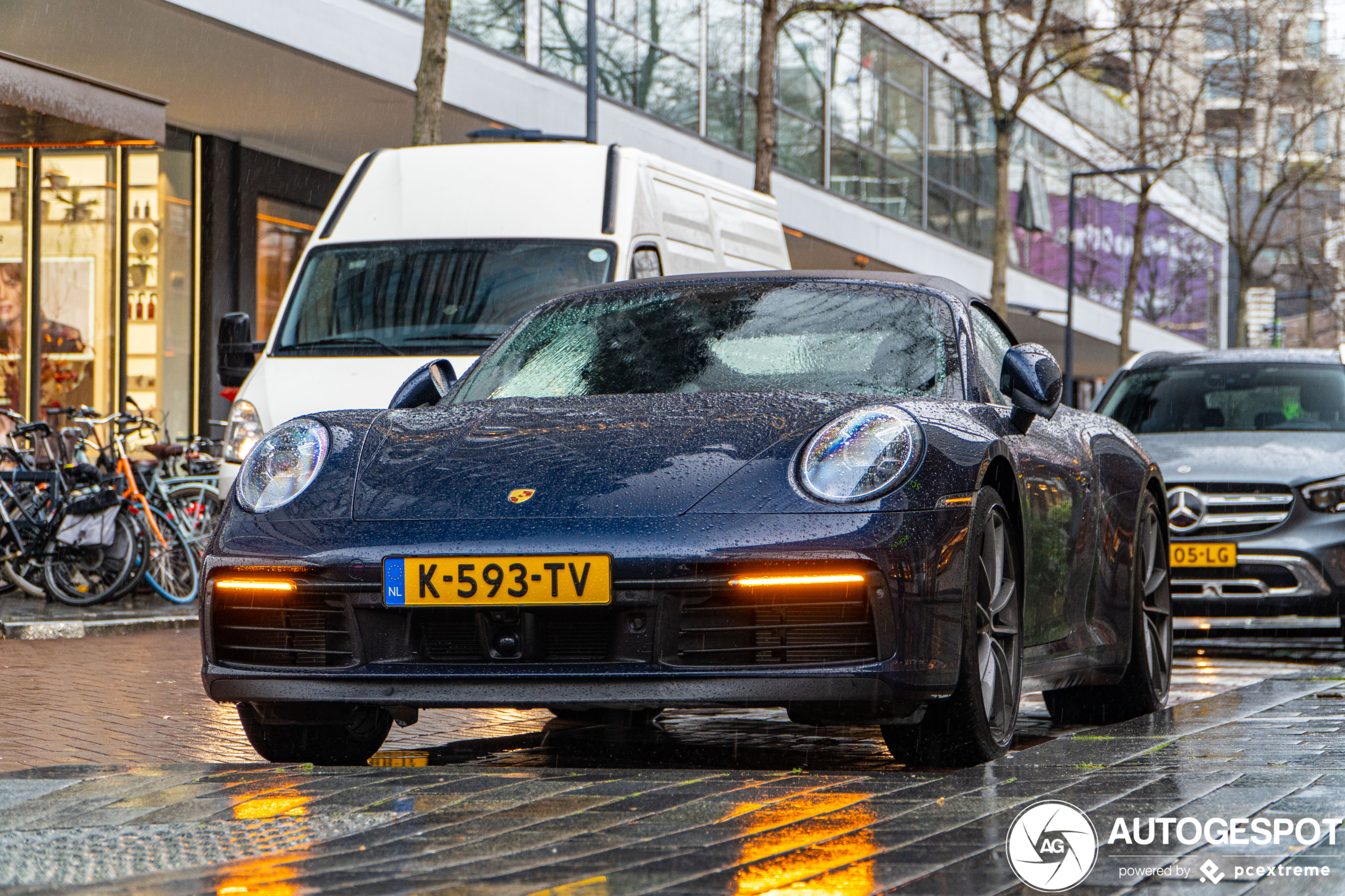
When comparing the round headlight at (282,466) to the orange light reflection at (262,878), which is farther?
the round headlight at (282,466)

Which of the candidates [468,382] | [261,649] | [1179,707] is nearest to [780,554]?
[261,649]

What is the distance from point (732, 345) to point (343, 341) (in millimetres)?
5553

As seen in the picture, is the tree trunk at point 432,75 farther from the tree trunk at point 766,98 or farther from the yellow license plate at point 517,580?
the yellow license plate at point 517,580

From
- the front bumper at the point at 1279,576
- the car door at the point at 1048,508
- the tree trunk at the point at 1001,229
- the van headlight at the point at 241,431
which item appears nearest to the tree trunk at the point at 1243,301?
the tree trunk at the point at 1001,229

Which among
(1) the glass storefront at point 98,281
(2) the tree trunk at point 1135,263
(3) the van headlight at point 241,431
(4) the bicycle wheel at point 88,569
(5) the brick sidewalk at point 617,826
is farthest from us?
(2) the tree trunk at point 1135,263

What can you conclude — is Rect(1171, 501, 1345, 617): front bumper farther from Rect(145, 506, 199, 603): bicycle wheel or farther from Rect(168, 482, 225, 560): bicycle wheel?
Rect(168, 482, 225, 560): bicycle wheel

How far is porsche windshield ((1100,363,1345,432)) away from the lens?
36.1 ft

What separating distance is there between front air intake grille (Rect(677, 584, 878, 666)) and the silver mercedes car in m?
5.46

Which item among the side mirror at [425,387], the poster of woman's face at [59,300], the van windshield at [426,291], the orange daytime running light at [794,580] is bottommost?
the orange daytime running light at [794,580]

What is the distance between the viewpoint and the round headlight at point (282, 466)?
4922 millimetres

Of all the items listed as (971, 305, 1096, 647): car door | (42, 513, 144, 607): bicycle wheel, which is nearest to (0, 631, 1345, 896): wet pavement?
(971, 305, 1096, 647): car door

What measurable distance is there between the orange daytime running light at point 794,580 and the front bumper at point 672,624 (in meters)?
0.03

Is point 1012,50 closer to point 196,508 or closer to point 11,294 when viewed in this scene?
point 11,294

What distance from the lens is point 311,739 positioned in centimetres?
519
